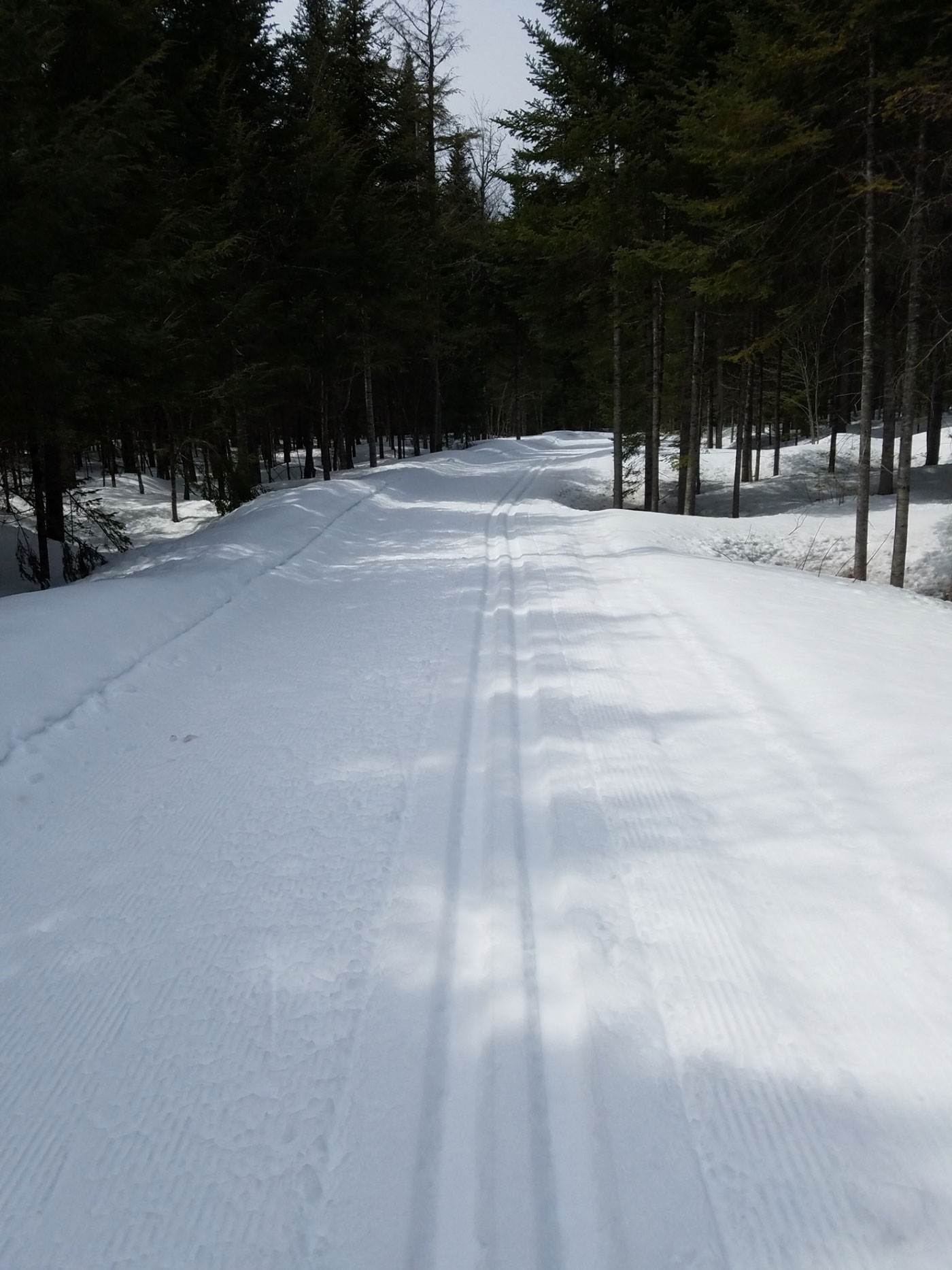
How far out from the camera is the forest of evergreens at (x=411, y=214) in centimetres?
908

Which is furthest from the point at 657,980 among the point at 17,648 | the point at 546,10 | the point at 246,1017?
the point at 546,10

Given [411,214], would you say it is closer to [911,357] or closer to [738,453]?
[738,453]

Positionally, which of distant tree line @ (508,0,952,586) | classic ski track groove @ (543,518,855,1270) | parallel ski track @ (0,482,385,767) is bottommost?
classic ski track groove @ (543,518,855,1270)

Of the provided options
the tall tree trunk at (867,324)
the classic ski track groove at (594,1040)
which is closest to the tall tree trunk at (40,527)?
the classic ski track groove at (594,1040)

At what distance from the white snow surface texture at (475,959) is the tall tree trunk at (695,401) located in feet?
39.1

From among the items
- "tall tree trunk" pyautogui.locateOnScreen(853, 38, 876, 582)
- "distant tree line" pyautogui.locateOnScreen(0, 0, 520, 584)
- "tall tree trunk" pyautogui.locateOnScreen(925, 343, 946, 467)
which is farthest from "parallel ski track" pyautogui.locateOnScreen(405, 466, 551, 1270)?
"tall tree trunk" pyautogui.locateOnScreen(925, 343, 946, 467)

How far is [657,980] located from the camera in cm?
248

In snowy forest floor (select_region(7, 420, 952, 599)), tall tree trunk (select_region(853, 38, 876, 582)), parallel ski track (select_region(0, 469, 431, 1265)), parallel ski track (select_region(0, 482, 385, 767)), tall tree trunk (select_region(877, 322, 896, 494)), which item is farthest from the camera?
tall tree trunk (select_region(877, 322, 896, 494))

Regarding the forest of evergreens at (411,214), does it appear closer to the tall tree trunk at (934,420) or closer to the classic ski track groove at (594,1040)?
the tall tree trunk at (934,420)

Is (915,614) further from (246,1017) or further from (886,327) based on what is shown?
(886,327)

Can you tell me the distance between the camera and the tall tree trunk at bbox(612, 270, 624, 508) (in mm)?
16312

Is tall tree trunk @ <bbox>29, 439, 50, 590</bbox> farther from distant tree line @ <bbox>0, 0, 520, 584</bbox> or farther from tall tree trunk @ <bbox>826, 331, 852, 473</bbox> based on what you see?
tall tree trunk @ <bbox>826, 331, 852, 473</bbox>

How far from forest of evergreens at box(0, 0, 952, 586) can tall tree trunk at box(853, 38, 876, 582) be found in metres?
0.05

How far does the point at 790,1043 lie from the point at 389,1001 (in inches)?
48.8
